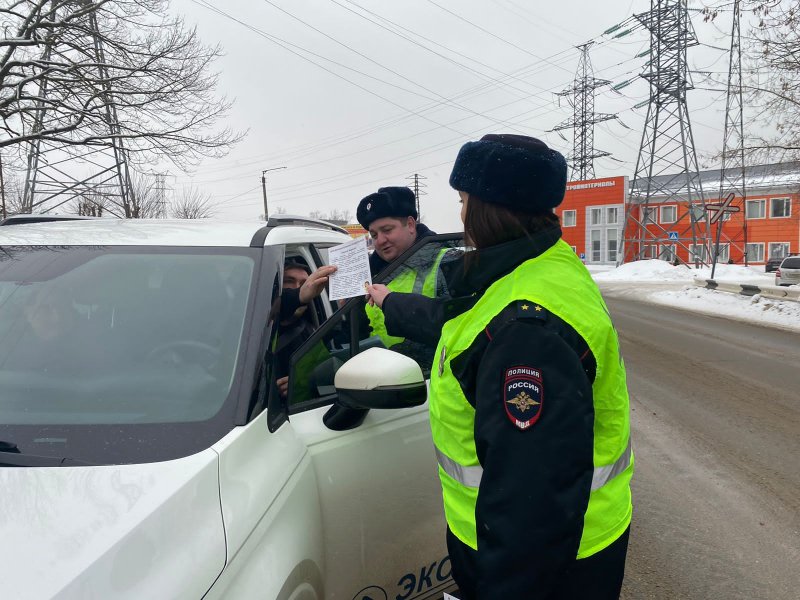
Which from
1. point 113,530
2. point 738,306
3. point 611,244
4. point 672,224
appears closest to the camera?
point 113,530

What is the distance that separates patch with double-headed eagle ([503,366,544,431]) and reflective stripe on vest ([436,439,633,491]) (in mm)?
232

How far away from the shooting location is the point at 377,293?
7.12 feet

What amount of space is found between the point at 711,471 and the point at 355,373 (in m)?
3.89

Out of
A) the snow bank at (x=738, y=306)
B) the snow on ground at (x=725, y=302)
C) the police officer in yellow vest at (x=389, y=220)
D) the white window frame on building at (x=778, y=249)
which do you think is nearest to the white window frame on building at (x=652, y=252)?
the white window frame on building at (x=778, y=249)

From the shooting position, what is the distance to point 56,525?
1154 millimetres

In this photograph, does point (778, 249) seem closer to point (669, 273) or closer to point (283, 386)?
point (669, 273)

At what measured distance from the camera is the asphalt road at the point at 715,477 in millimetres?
3094

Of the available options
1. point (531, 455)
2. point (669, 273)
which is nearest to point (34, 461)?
point (531, 455)

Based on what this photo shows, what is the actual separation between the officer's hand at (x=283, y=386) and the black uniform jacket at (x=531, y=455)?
29.4 inches

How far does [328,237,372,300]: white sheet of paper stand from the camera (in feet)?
7.23

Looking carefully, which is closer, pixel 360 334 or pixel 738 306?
pixel 360 334

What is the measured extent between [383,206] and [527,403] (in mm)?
2101

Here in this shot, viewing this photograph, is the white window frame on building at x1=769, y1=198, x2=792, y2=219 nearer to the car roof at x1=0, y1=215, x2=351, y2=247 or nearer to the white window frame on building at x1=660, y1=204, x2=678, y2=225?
the white window frame on building at x1=660, y1=204, x2=678, y2=225

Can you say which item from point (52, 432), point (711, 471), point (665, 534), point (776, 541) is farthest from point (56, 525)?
point (711, 471)
